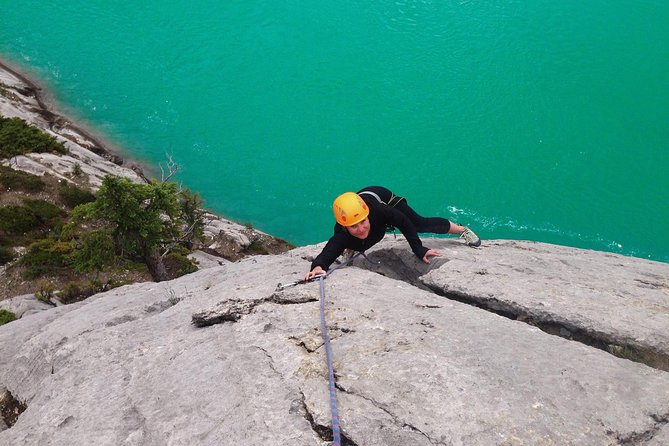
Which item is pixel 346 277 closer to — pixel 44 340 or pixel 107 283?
pixel 44 340

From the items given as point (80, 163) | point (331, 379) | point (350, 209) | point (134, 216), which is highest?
point (80, 163)

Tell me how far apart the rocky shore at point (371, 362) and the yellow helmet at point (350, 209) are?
3.04 ft

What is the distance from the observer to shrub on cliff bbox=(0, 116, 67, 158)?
918 inches

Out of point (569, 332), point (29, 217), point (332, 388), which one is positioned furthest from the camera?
point (29, 217)

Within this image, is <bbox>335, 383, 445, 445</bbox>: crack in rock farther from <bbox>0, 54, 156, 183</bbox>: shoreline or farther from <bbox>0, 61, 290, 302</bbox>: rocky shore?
<bbox>0, 54, 156, 183</bbox>: shoreline

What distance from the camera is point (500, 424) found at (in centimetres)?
418

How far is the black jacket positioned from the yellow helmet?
0.47 m

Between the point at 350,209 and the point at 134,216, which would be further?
the point at 134,216

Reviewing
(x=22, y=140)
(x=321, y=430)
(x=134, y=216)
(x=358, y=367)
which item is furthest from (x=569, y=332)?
(x=22, y=140)

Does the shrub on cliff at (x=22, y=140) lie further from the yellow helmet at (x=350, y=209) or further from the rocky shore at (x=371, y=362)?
the yellow helmet at (x=350, y=209)

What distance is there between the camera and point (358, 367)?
5031 mm

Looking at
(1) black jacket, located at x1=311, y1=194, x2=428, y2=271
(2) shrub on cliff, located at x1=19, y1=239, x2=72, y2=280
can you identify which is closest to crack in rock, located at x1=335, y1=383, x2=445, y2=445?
(1) black jacket, located at x1=311, y1=194, x2=428, y2=271

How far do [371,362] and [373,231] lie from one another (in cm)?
281

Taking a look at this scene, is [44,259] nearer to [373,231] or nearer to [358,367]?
[373,231]
